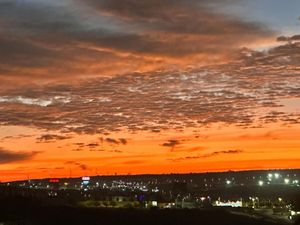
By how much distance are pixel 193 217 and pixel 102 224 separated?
16.4 meters

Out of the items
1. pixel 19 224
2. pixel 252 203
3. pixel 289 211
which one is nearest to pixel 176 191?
pixel 252 203

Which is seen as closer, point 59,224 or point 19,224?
point 19,224

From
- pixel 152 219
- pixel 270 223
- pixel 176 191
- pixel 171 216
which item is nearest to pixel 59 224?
pixel 152 219

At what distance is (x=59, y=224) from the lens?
6525cm

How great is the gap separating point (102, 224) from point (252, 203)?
224 feet

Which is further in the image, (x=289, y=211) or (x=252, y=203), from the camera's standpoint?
(x=252, y=203)

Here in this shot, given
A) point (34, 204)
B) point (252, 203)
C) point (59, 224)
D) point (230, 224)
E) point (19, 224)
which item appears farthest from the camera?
point (252, 203)

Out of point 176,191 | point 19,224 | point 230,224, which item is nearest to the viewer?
point 19,224

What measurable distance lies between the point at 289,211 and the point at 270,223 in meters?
30.8

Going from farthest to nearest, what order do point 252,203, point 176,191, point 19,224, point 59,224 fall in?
point 176,191, point 252,203, point 59,224, point 19,224

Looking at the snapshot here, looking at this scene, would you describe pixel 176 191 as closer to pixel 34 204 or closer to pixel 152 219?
pixel 34 204

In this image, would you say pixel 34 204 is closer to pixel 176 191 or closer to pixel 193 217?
pixel 193 217

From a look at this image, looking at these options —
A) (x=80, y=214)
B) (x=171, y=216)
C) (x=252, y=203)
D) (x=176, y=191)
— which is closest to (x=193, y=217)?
(x=171, y=216)

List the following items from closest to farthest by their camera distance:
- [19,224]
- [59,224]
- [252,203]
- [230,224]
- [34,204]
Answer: [19,224] → [59,224] → [230,224] → [34,204] → [252,203]
